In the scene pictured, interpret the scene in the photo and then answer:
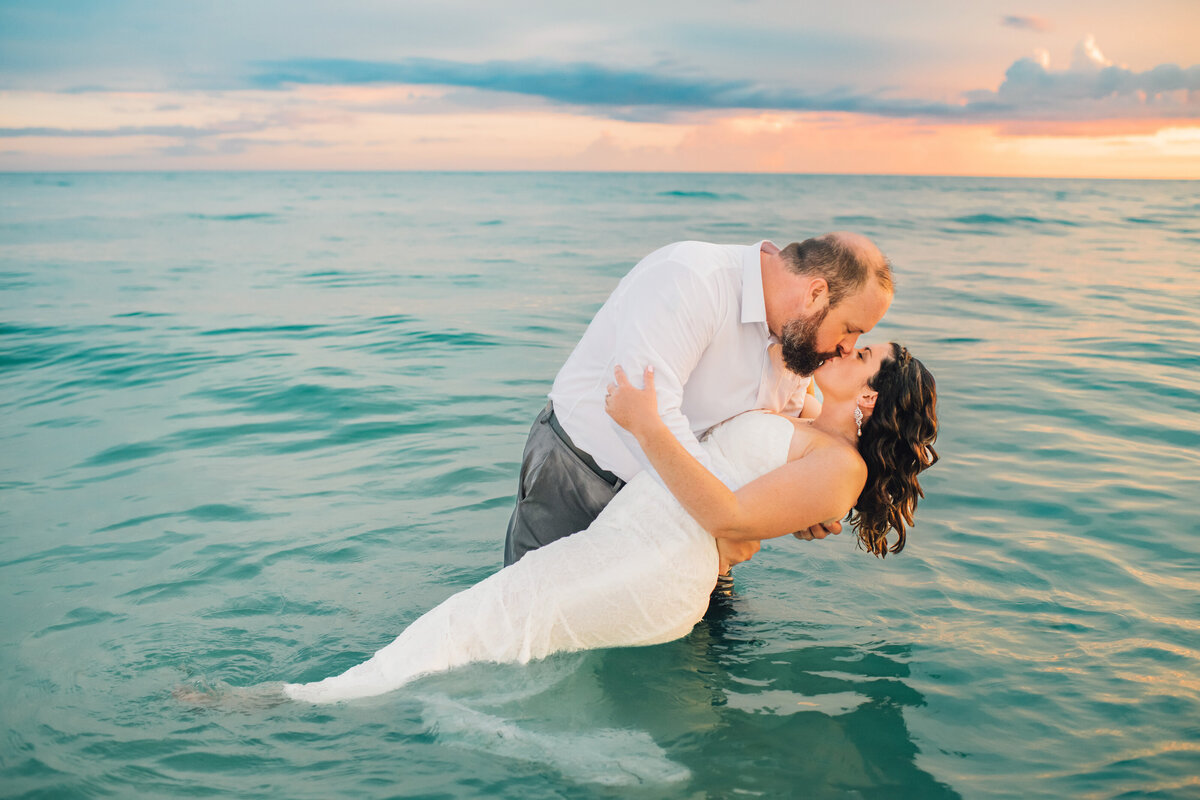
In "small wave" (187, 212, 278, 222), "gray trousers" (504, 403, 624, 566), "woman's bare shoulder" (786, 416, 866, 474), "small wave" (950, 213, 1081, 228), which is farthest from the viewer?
"small wave" (187, 212, 278, 222)

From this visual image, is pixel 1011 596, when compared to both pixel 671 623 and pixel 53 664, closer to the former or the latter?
pixel 671 623

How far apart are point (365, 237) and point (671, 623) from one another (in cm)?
2599

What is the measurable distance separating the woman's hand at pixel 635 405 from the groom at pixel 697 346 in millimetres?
63

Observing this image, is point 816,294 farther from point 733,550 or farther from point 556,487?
point 556,487

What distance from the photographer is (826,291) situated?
338cm

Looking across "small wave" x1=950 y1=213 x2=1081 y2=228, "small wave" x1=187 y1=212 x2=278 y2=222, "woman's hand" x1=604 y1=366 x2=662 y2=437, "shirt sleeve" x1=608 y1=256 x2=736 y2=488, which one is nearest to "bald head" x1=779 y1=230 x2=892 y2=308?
"shirt sleeve" x1=608 y1=256 x2=736 y2=488

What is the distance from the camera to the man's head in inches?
132

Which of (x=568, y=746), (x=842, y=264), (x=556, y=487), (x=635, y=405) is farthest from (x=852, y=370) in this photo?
(x=568, y=746)

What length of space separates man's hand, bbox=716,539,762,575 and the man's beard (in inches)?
29.3

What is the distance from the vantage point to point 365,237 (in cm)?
2772

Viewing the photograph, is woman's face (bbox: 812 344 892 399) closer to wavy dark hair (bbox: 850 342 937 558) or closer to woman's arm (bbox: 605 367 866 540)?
wavy dark hair (bbox: 850 342 937 558)

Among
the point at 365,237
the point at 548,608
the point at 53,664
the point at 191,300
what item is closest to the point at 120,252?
the point at 365,237

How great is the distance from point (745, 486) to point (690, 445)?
0.96ft

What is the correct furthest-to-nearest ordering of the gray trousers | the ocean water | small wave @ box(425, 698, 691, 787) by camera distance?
the gray trousers → the ocean water → small wave @ box(425, 698, 691, 787)
